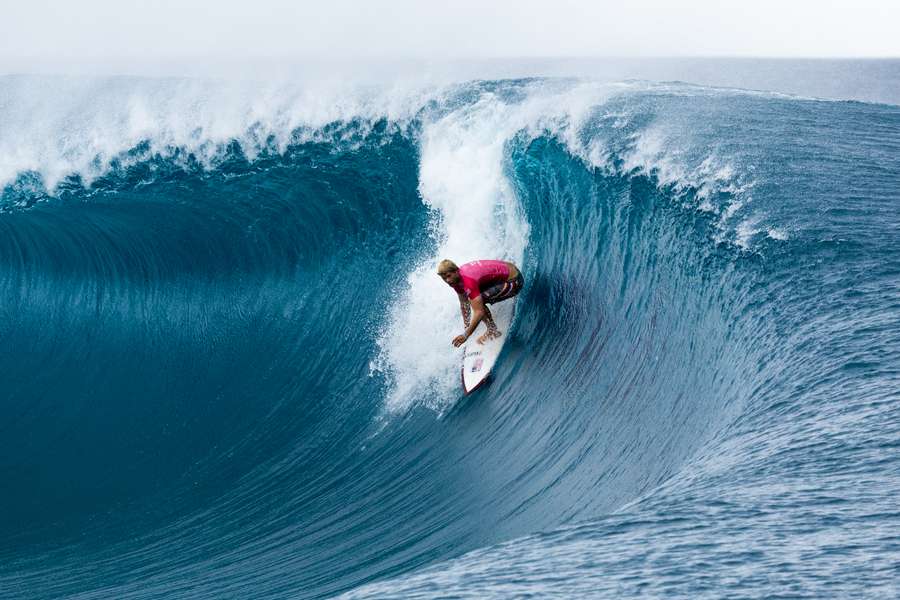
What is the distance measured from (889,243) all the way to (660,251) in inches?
85.4

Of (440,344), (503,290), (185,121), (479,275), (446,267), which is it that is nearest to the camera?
(446,267)

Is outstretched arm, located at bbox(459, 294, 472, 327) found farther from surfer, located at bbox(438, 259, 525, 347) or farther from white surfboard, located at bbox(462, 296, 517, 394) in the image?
white surfboard, located at bbox(462, 296, 517, 394)

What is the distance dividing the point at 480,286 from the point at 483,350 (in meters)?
0.85

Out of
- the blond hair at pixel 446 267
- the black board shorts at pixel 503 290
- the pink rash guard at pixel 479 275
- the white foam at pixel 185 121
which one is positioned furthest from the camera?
the white foam at pixel 185 121

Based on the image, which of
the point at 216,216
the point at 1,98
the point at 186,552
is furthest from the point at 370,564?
the point at 1,98

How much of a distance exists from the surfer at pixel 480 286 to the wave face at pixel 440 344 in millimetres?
485

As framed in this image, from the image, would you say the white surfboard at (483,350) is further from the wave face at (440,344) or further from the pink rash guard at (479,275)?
the pink rash guard at (479,275)

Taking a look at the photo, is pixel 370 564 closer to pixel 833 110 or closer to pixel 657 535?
pixel 657 535

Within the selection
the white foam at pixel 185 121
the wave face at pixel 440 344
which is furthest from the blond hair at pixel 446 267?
the white foam at pixel 185 121

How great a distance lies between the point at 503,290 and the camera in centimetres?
941

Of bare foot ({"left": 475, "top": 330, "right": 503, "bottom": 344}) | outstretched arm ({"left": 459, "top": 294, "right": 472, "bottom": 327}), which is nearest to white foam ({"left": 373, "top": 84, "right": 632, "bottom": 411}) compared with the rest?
bare foot ({"left": 475, "top": 330, "right": 503, "bottom": 344})

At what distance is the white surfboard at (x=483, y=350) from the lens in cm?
941

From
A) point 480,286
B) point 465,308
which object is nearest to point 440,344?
point 465,308

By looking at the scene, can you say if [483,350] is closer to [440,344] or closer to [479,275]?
[440,344]
